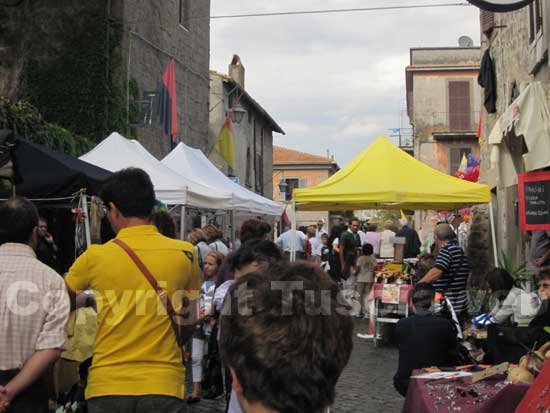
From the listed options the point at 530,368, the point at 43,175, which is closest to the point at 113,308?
the point at 530,368

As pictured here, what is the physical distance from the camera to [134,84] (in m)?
16.9

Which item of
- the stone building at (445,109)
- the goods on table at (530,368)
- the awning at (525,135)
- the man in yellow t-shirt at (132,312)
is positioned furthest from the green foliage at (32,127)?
the stone building at (445,109)

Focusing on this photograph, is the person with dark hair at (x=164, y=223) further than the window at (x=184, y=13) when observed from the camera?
No

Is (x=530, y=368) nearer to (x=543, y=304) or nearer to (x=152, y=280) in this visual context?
(x=543, y=304)

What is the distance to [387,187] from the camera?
1095 centimetres

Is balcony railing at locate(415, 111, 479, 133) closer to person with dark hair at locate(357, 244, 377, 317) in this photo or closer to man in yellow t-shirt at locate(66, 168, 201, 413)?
person with dark hair at locate(357, 244, 377, 317)

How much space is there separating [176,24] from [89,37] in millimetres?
4467

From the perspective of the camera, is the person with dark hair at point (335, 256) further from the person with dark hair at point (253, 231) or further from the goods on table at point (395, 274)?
the person with dark hair at point (253, 231)

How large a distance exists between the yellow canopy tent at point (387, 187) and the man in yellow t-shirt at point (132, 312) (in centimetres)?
776

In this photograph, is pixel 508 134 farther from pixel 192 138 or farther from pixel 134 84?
pixel 192 138

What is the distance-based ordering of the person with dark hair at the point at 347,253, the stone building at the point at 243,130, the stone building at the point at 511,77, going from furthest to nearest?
the stone building at the point at 243,130 → the person with dark hair at the point at 347,253 → the stone building at the point at 511,77

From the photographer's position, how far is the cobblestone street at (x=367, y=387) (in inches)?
271

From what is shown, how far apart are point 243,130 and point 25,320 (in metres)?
29.7

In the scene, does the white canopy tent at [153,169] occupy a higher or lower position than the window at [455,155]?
lower
